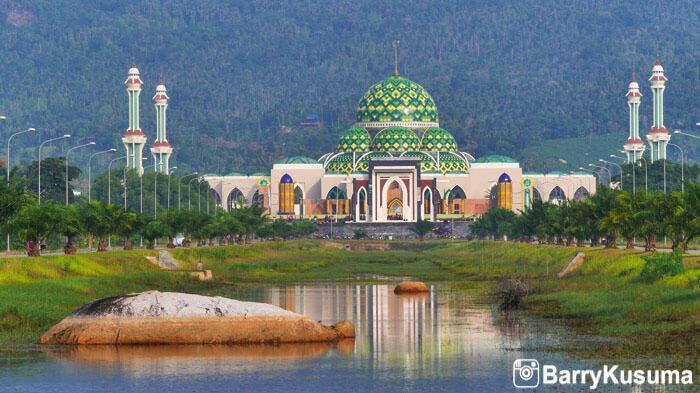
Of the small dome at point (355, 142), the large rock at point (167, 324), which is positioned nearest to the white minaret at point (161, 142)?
the small dome at point (355, 142)

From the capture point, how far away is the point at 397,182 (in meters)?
168

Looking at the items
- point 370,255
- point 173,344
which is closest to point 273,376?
point 173,344

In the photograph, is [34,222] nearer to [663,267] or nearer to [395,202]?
[663,267]

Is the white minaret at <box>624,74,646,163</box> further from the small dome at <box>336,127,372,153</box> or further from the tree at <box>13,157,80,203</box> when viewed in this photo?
the tree at <box>13,157,80,203</box>

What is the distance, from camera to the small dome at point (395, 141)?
176 meters

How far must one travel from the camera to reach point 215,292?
59.1 m

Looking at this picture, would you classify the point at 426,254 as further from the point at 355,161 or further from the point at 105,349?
the point at 105,349

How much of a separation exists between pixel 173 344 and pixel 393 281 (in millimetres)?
37459

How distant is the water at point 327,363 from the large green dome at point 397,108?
141781 mm

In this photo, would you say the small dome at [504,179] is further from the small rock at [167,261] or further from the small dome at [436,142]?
the small rock at [167,261]

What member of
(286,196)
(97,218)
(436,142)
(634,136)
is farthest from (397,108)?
(97,218)

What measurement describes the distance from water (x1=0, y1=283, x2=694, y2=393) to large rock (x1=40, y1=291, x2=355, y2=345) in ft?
1.72

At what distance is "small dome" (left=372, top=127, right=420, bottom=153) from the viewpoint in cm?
17625

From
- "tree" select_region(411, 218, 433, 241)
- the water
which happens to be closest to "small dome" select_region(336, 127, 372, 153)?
"tree" select_region(411, 218, 433, 241)
